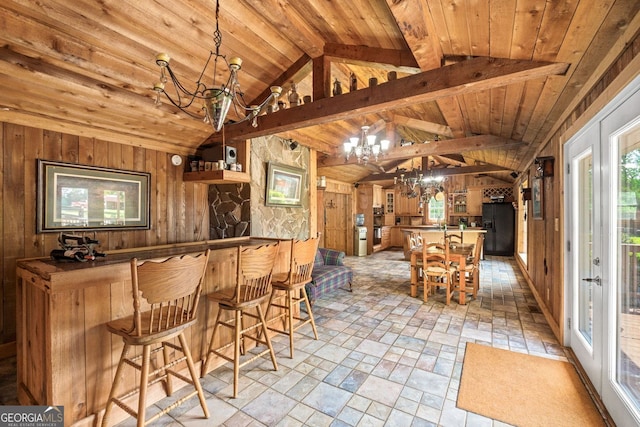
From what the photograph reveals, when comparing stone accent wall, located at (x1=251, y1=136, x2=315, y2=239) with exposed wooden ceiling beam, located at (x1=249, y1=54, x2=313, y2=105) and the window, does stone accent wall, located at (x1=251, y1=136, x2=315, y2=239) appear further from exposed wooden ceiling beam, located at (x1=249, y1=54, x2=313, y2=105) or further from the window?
the window

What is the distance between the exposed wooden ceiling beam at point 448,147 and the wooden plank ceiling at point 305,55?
1.57 ft

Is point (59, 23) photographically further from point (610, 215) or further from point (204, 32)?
point (610, 215)

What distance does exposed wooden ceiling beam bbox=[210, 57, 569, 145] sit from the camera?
1.87 meters

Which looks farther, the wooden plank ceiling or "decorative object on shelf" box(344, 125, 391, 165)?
"decorative object on shelf" box(344, 125, 391, 165)

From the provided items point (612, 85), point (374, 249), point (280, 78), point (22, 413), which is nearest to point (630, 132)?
point (612, 85)

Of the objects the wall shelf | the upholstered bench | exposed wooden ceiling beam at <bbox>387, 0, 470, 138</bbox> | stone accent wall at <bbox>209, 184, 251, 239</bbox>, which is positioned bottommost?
the upholstered bench

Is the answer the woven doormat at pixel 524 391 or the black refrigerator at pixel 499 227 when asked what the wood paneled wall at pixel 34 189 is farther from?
the black refrigerator at pixel 499 227

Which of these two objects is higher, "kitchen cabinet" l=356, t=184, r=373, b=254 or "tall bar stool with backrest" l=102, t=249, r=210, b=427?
"kitchen cabinet" l=356, t=184, r=373, b=254

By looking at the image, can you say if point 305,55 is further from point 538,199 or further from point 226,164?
point 538,199

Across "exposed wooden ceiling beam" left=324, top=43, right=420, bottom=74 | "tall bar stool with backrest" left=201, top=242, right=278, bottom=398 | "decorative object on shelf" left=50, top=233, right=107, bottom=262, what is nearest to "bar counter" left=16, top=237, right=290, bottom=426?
"decorative object on shelf" left=50, top=233, right=107, bottom=262

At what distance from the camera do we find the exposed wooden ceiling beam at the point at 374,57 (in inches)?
96.3

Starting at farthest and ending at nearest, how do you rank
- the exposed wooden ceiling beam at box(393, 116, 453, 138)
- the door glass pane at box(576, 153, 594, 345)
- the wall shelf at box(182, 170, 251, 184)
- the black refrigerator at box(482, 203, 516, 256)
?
1. the black refrigerator at box(482, 203, 516, 256)
2. the exposed wooden ceiling beam at box(393, 116, 453, 138)
3. the wall shelf at box(182, 170, 251, 184)
4. the door glass pane at box(576, 153, 594, 345)

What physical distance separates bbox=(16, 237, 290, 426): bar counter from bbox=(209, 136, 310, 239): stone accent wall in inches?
82.0

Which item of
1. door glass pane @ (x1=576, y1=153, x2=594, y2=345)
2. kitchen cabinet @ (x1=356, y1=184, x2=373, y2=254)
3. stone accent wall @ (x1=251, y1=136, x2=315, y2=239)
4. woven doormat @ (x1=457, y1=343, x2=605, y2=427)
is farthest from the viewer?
kitchen cabinet @ (x1=356, y1=184, x2=373, y2=254)
